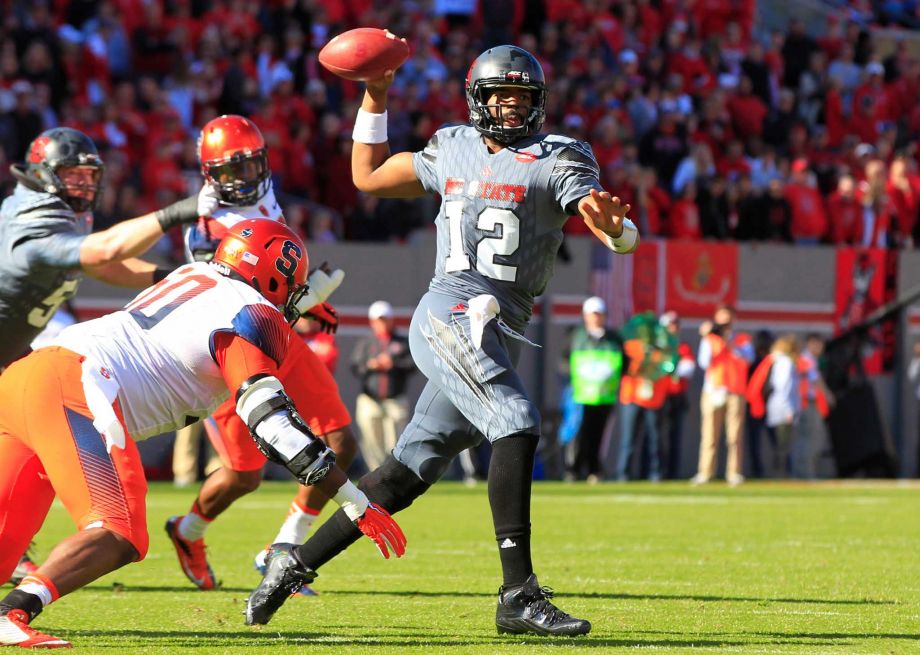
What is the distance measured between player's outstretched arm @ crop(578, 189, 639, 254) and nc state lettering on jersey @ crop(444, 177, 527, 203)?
0.31 metres

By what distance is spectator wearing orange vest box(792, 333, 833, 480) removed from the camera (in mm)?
17891

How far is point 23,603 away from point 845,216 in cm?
1613

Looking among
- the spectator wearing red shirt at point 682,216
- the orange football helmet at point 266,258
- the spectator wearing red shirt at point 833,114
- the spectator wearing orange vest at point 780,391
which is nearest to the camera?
the orange football helmet at point 266,258

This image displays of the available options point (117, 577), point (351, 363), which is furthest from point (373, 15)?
point (117, 577)

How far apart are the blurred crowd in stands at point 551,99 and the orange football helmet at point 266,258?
9669 millimetres

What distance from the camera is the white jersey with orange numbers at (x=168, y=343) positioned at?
5027 millimetres

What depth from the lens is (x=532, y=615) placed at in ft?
17.4

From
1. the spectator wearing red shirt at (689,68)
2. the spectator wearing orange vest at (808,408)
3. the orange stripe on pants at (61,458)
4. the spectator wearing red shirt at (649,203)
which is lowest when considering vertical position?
the spectator wearing orange vest at (808,408)

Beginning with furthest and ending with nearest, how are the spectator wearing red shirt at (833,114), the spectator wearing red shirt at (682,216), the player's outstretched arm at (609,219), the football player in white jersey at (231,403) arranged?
the spectator wearing red shirt at (833,114) → the spectator wearing red shirt at (682,216) → the football player in white jersey at (231,403) → the player's outstretched arm at (609,219)

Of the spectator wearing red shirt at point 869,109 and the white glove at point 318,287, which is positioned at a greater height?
the spectator wearing red shirt at point 869,109

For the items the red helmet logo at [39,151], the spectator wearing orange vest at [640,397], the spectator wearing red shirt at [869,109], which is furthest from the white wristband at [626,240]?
the spectator wearing red shirt at [869,109]

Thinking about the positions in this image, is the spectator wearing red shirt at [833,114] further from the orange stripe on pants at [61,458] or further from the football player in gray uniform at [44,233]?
the orange stripe on pants at [61,458]

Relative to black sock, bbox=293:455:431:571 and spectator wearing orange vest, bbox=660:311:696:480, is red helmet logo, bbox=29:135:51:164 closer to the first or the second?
black sock, bbox=293:455:431:571

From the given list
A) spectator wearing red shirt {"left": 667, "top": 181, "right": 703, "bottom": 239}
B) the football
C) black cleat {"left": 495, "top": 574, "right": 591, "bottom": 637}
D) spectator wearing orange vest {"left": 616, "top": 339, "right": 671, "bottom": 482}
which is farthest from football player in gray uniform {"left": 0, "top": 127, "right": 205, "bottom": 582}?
spectator wearing red shirt {"left": 667, "top": 181, "right": 703, "bottom": 239}
